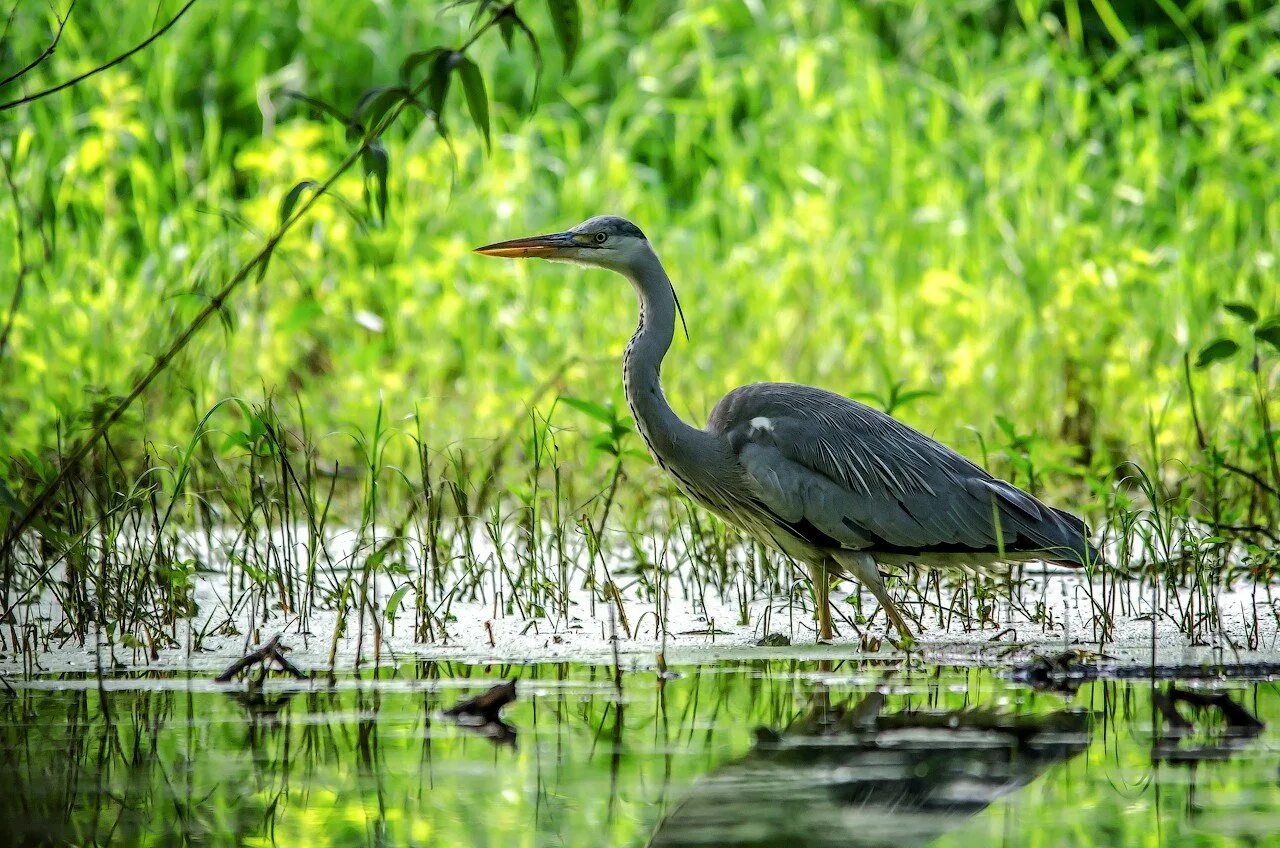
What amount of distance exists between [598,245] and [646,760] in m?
2.17

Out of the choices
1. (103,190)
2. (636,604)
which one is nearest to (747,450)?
(636,604)

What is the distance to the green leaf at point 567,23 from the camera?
2.89m

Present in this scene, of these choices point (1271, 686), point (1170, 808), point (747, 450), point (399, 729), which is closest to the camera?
point (1170, 808)

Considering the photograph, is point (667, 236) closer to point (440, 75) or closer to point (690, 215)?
point (690, 215)

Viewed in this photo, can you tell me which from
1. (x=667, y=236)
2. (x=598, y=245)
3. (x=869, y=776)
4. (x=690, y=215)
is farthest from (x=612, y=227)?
(x=690, y=215)

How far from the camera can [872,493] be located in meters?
4.76

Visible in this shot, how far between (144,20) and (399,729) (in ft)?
21.5

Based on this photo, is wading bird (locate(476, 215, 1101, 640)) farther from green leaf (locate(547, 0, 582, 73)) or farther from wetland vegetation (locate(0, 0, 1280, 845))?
green leaf (locate(547, 0, 582, 73))

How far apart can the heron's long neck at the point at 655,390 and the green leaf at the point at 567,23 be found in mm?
Answer: 1972

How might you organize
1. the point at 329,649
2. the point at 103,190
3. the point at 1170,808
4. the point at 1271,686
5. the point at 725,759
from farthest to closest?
the point at 103,190 < the point at 329,649 < the point at 1271,686 < the point at 725,759 < the point at 1170,808

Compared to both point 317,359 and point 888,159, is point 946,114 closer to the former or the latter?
point 888,159

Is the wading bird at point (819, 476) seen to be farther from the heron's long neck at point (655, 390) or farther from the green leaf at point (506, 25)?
the green leaf at point (506, 25)

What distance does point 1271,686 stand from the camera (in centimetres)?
380

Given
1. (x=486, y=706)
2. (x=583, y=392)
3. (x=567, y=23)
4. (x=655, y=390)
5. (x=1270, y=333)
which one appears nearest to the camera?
(x=567, y=23)
